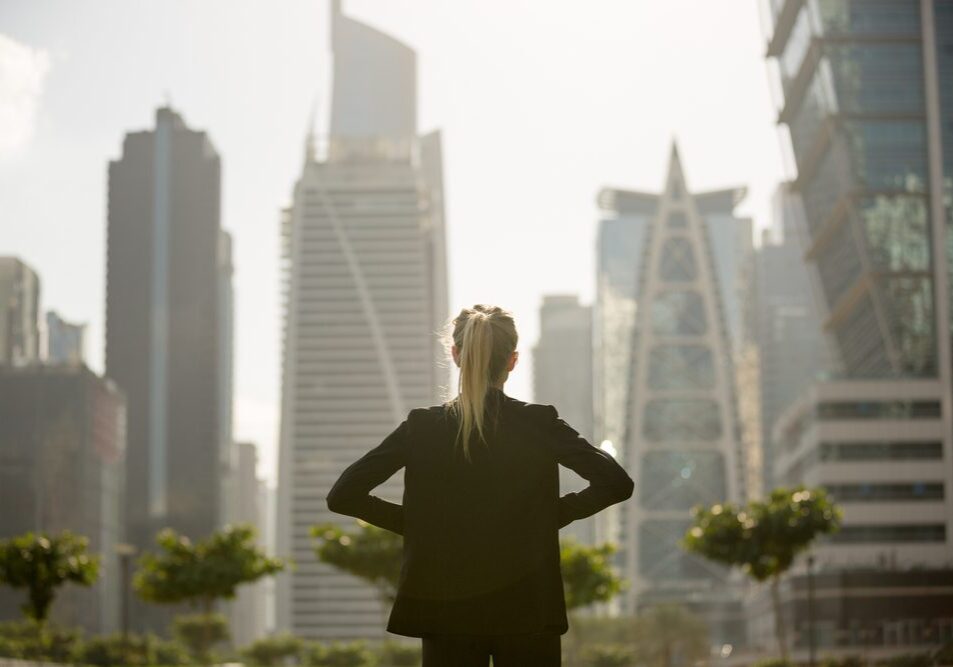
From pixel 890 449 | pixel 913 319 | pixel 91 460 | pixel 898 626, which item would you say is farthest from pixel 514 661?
pixel 91 460

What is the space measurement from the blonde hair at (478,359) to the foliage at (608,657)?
67994 mm

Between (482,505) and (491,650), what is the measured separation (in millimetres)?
520

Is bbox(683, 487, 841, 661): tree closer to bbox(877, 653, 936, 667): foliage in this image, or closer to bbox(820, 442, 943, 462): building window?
bbox(877, 653, 936, 667): foliage

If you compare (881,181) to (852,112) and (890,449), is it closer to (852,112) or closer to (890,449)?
(852,112)

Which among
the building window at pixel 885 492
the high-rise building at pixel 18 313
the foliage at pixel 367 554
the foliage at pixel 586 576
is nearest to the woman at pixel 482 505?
the foliage at pixel 586 576

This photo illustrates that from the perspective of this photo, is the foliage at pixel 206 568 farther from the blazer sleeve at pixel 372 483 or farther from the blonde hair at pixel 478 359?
the blonde hair at pixel 478 359

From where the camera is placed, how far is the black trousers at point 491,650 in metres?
5.12

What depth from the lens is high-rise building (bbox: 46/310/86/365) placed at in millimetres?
162375

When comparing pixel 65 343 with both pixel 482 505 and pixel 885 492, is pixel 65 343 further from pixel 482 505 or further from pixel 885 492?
pixel 482 505

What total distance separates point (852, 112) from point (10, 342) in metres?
87.3

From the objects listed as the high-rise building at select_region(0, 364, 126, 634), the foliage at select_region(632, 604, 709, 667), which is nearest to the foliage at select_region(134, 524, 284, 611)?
the foliage at select_region(632, 604, 709, 667)

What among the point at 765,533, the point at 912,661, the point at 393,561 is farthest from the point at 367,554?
the point at 912,661

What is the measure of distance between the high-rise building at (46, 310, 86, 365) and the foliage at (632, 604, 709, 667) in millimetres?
80614

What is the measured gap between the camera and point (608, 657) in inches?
2908
